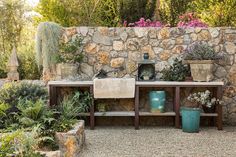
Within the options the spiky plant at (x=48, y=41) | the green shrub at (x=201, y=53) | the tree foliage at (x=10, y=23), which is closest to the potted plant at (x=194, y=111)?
the green shrub at (x=201, y=53)

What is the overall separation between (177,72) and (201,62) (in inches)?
18.0

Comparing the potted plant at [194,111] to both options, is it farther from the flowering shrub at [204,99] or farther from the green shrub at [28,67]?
the green shrub at [28,67]

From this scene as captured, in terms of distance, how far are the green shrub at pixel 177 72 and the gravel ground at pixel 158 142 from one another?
0.86 metres

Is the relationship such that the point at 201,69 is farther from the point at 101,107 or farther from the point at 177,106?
the point at 101,107

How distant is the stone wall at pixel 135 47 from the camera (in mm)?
6684

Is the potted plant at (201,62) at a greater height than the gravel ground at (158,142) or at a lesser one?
greater

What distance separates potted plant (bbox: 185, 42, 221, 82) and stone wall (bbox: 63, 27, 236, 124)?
0.38 metres

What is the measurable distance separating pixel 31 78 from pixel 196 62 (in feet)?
11.9

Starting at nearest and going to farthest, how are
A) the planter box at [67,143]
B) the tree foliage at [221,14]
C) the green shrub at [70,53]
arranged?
1. the planter box at [67,143]
2. the green shrub at [70,53]
3. the tree foliage at [221,14]

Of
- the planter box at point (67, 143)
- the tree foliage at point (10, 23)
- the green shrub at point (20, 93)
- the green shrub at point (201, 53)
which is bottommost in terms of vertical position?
the planter box at point (67, 143)

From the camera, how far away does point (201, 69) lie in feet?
20.3

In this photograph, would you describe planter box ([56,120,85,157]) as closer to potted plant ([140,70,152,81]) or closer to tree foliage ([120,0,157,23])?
potted plant ([140,70,152,81])

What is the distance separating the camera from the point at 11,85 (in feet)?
19.0

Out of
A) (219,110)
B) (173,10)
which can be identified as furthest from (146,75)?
(173,10)
